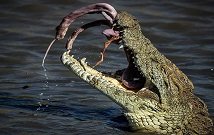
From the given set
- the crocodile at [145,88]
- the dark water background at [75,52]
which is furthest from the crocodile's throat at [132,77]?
the dark water background at [75,52]

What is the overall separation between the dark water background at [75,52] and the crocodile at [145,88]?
0.46m

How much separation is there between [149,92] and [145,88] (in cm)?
8

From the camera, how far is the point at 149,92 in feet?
19.4

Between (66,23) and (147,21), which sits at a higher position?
(66,23)

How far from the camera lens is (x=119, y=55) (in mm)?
9914

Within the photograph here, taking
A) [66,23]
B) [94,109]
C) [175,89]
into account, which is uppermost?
[66,23]

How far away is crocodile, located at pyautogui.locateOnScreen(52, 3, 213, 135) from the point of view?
19.4 feet

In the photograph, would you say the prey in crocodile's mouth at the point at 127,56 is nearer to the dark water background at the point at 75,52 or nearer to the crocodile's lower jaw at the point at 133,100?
the crocodile's lower jaw at the point at 133,100

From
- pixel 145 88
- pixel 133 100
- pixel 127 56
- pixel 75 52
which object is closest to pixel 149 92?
pixel 145 88

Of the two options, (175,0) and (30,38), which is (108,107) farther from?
(175,0)

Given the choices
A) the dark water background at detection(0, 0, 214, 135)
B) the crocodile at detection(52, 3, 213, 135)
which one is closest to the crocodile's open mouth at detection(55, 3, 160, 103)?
the crocodile at detection(52, 3, 213, 135)

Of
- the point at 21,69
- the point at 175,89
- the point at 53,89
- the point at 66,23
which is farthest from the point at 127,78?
the point at 21,69

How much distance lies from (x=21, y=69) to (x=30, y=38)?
1617 mm

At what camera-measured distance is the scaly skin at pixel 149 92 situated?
5.92 meters
